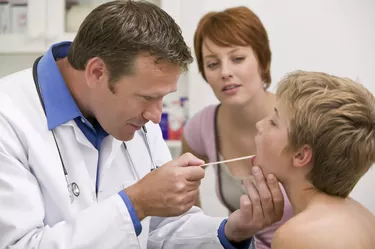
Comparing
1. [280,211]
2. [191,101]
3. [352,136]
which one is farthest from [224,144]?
[352,136]

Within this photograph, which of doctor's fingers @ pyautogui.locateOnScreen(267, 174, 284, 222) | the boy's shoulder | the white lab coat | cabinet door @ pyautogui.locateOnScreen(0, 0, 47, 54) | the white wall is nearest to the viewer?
the boy's shoulder

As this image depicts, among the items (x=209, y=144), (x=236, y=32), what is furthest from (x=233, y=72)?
(x=209, y=144)

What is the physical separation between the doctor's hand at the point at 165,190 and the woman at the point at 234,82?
871mm

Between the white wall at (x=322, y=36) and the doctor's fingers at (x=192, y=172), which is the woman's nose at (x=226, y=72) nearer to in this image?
the white wall at (x=322, y=36)

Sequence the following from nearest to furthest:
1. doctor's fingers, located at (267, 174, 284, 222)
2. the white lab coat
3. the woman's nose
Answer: the white lab coat → doctor's fingers, located at (267, 174, 284, 222) → the woman's nose

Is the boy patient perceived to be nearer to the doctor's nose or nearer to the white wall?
the doctor's nose

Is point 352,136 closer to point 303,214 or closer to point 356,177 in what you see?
point 356,177

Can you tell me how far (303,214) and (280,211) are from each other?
0.69ft

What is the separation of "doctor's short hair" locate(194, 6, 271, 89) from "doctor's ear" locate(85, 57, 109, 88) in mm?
866

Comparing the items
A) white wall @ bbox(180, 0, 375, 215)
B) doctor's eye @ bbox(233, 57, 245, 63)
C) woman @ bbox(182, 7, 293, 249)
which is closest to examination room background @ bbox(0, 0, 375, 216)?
white wall @ bbox(180, 0, 375, 215)

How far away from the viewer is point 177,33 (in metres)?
1.43

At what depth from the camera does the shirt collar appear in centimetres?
139

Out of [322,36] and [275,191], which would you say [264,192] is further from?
[322,36]

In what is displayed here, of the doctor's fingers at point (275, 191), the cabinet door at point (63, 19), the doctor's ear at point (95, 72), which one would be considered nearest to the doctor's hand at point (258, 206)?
the doctor's fingers at point (275, 191)
